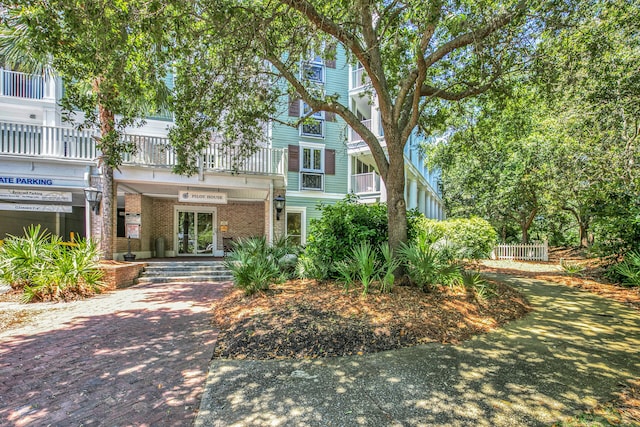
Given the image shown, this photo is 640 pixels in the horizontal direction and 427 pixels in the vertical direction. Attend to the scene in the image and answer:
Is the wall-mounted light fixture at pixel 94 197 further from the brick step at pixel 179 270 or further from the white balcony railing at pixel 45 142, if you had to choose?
the brick step at pixel 179 270

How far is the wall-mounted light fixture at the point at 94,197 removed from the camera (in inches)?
384

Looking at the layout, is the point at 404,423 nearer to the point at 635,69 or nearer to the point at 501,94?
the point at 501,94

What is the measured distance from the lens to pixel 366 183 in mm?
15875

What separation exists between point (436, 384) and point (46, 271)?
850cm

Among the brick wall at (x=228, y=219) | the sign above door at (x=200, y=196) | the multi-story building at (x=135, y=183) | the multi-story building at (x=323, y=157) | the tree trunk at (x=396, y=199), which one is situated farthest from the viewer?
the multi-story building at (x=323, y=157)

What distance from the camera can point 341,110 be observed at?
6.66 meters

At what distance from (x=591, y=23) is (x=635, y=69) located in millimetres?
2195

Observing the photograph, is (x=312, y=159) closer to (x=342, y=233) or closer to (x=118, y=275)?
(x=342, y=233)

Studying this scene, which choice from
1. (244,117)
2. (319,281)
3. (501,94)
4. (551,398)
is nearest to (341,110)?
(244,117)

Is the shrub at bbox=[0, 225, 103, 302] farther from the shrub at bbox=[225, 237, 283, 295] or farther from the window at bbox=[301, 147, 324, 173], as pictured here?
the window at bbox=[301, 147, 324, 173]

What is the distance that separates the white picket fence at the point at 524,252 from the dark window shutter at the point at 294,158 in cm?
1142

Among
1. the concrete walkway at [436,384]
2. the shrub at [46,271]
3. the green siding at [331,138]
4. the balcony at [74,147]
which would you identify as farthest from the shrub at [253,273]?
the green siding at [331,138]

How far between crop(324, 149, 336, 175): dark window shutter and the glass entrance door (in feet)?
20.3

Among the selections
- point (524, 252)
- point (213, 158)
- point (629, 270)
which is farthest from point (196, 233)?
point (524, 252)
